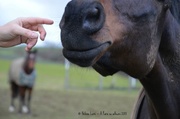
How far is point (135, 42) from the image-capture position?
7.30 feet

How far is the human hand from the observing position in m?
2.25

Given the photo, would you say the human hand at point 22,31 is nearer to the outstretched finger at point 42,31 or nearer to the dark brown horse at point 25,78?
the outstretched finger at point 42,31

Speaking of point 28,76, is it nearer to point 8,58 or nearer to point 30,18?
point 30,18

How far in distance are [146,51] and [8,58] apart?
2794 cm

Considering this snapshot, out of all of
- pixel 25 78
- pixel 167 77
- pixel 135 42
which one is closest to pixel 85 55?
pixel 135 42

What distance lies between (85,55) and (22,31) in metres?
0.50

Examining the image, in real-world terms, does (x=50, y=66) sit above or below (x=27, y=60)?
below

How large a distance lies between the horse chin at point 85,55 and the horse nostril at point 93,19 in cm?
11

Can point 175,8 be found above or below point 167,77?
above

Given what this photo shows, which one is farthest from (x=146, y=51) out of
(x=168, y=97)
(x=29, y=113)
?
(x=29, y=113)

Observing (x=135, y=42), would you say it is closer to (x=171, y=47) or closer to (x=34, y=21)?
(x=171, y=47)

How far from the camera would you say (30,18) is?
2428 mm

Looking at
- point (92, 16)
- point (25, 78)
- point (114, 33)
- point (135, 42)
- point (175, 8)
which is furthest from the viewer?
point (25, 78)

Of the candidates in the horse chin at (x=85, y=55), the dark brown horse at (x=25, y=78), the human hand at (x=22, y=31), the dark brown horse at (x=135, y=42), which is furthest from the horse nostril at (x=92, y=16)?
the dark brown horse at (x=25, y=78)
